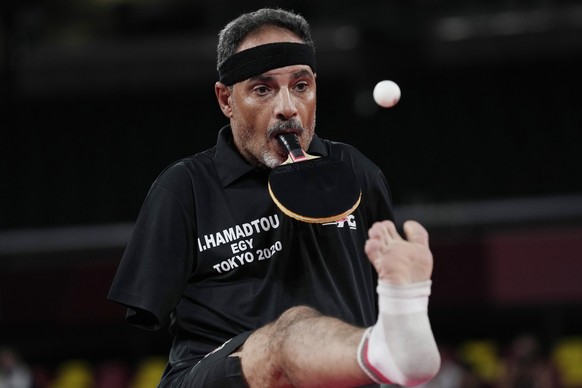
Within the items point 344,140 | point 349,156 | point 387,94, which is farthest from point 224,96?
point 344,140

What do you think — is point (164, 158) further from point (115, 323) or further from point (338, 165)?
point (338, 165)

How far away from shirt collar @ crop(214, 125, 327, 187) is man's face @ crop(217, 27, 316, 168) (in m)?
Result: 0.07

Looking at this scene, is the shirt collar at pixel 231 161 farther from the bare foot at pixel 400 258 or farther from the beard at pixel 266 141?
the bare foot at pixel 400 258

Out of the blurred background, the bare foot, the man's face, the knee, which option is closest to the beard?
the man's face

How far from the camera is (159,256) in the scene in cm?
391

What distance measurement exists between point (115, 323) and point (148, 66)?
4349 millimetres

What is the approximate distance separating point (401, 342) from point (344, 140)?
40.7 ft

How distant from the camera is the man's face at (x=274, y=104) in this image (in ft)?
13.1

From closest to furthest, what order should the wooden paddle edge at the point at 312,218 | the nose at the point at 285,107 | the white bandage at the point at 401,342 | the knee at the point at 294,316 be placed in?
the white bandage at the point at 401,342 < the knee at the point at 294,316 < the wooden paddle edge at the point at 312,218 < the nose at the point at 285,107

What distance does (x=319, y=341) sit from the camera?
130 inches

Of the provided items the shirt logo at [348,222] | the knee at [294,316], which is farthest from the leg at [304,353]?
the shirt logo at [348,222]

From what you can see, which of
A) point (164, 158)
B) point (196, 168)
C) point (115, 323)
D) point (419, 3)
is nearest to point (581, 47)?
point (419, 3)

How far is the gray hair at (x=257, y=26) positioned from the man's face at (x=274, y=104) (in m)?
0.03

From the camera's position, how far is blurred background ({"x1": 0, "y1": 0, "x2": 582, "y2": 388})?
13.5m
